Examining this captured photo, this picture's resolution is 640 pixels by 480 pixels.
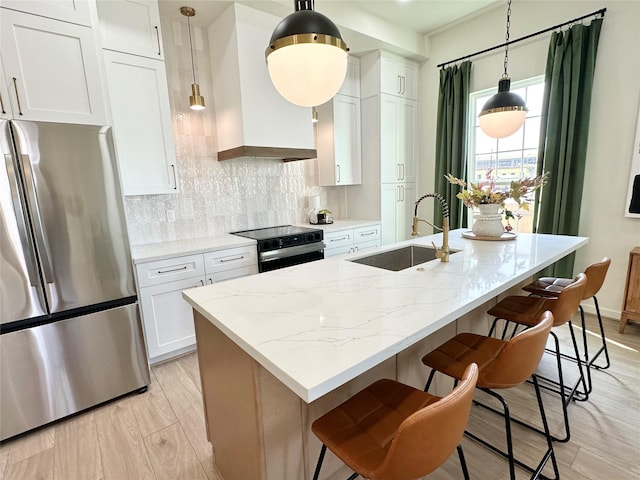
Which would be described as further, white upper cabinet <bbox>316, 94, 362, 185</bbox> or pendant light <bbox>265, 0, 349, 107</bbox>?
white upper cabinet <bbox>316, 94, 362, 185</bbox>

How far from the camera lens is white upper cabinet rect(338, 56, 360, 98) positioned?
12.4 ft

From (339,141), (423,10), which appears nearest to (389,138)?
(339,141)

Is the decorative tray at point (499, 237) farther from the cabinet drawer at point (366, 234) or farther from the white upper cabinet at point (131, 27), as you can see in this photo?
the white upper cabinet at point (131, 27)

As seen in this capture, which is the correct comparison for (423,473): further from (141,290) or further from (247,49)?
(247,49)

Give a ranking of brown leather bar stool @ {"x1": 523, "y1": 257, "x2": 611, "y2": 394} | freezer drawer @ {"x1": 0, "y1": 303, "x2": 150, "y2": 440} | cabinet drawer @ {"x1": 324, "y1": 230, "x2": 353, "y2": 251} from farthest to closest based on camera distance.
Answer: cabinet drawer @ {"x1": 324, "y1": 230, "x2": 353, "y2": 251}, brown leather bar stool @ {"x1": 523, "y1": 257, "x2": 611, "y2": 394}, freezer drawer @ {"x1": 0, "y1": 303, "x2": 150, "y2": 440}

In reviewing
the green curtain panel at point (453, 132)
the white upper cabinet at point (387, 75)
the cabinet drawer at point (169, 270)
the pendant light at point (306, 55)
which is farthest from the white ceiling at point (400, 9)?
the cabinet drawer at point (169, 270)

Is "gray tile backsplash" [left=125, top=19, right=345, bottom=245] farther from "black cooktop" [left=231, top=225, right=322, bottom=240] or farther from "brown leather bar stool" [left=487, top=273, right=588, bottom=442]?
"brown leather bar stool" [left=487, top=273, right=588, bottom=442]

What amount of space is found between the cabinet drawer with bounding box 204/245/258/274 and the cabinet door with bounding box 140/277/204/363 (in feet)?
0.47

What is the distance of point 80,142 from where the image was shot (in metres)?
1.86

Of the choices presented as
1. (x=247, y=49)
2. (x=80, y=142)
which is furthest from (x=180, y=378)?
(x=247, y=49)

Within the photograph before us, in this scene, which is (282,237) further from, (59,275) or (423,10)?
(423,10)

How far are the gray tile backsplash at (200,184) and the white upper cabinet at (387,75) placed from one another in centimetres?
132

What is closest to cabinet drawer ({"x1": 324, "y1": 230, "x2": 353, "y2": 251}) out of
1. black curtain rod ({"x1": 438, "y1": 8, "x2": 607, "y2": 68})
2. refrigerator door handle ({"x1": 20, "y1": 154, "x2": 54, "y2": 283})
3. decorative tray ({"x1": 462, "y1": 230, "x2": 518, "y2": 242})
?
decorative tray ({"x1": 462, "y1": 230, "x2": 518, "y2": 242})

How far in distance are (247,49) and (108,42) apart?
1.02m
